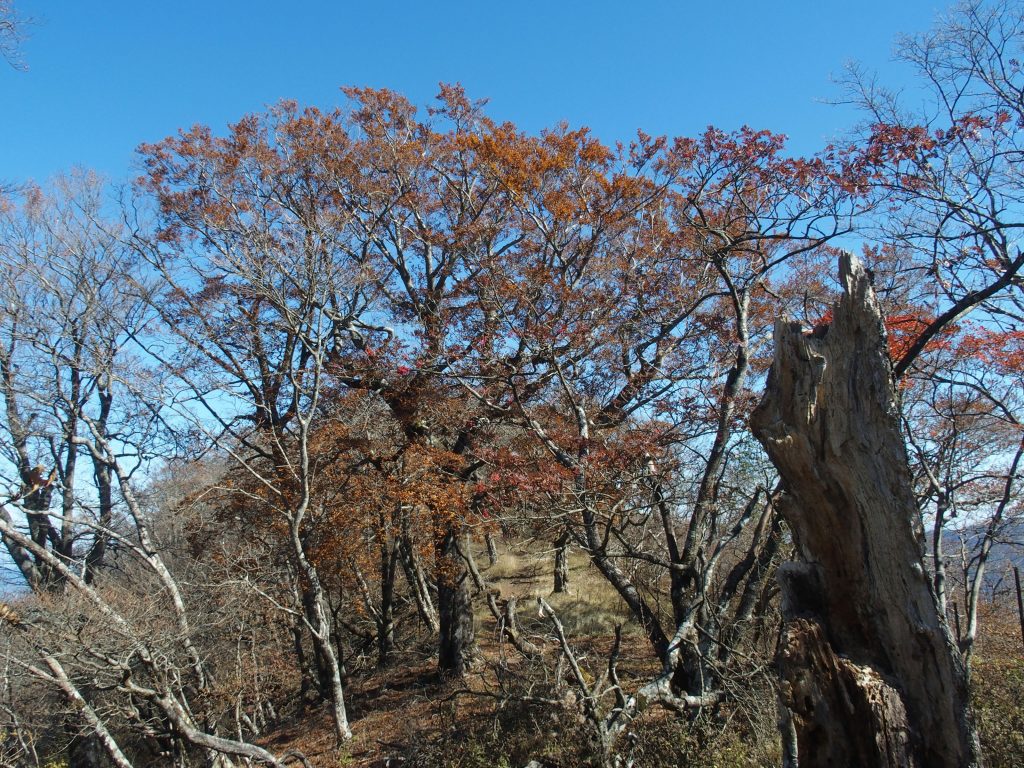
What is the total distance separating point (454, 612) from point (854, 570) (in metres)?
10.8

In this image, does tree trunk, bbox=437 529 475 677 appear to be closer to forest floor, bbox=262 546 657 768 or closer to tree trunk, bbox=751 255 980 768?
forest floor, bbox=262 546 657 768

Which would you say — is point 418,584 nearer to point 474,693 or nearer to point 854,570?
point 474,693

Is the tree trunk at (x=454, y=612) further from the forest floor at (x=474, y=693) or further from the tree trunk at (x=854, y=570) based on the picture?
the tree trunk at (x=854, y=570)

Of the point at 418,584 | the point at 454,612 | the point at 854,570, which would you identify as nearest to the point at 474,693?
the point at 454,612

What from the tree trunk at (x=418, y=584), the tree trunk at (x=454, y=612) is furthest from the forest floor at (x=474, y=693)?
the tree trunk at (x=418, y=584)

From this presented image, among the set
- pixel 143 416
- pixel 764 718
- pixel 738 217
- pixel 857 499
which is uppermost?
pixel 738 217

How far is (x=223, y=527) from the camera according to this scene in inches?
585

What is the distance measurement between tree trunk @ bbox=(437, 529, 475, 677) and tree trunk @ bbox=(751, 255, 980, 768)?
987cm

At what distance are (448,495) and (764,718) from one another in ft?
22.5

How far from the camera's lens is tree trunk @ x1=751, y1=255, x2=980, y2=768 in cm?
331

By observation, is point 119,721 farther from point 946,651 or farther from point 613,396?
point 946,651

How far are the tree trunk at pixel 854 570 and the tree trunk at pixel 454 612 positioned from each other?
32.4 ft

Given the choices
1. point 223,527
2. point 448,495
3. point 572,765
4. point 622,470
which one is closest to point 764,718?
point 572,765

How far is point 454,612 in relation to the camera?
13336mm
